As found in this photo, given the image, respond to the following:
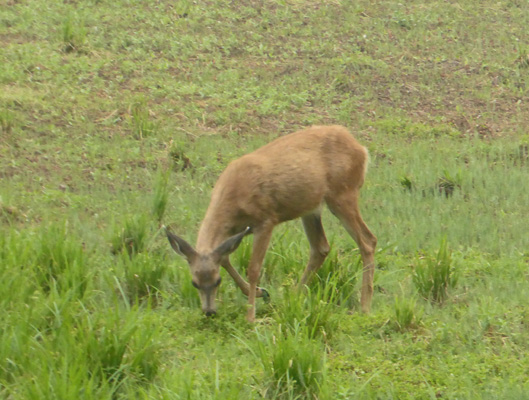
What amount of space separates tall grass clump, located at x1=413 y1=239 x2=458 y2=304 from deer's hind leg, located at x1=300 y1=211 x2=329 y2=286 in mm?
948

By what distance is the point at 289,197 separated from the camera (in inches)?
313

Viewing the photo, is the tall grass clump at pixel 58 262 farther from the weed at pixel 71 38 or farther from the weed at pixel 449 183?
the weed at pixel 71 38

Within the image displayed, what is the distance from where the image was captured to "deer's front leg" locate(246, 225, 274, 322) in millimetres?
7504

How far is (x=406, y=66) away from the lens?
16250mm

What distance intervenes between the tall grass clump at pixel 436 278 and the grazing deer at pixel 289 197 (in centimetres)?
46

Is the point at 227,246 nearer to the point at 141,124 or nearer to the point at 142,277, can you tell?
the point at 142,277

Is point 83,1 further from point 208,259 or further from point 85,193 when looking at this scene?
point 208,259

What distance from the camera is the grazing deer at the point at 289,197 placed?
7656mm

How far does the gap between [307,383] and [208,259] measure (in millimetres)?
1786

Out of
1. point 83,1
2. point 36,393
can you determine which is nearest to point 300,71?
point 83,1

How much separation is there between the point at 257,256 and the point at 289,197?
24.3 inches

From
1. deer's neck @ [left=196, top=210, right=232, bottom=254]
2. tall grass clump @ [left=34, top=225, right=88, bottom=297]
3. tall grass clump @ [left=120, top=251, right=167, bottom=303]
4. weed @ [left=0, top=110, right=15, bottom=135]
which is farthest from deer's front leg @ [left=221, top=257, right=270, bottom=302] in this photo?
weed @ [left=0, top=110, right=15, bottom=135]

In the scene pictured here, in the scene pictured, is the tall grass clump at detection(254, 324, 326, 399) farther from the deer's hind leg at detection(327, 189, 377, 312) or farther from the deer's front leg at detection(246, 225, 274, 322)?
the deer's hind leg at detection(327, 189, 377, 312)

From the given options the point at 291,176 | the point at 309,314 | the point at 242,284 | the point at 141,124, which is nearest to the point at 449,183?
the point at 291,176
